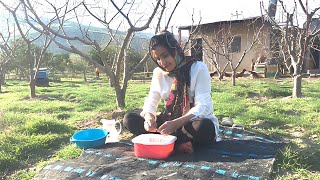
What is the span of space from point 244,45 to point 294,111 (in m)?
9.62

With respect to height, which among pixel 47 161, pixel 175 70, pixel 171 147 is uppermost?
pixel 175 70

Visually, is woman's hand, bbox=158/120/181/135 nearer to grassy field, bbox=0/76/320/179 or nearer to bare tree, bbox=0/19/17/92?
grassy field, bbox=0/76/320/179

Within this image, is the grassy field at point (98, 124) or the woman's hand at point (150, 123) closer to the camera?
the grassy field at point (98, 124)

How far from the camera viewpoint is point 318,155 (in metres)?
2.52

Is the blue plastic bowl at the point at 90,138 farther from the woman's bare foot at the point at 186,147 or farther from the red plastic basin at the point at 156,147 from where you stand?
the woman's bare foot at the point at 186,147

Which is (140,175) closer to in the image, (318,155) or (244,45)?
(318,155)

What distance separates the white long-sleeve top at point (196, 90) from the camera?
2.47 m

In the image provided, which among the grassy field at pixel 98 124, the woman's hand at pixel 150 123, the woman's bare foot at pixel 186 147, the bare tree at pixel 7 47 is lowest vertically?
the grassy field at pixel 98 124

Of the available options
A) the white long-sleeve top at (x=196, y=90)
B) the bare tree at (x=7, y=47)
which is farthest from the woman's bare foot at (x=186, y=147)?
the bare tree at (x=7, y=47)

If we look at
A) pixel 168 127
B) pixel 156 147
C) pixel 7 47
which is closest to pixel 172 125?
pixel 168 127

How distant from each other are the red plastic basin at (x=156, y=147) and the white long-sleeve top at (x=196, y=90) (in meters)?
0.28

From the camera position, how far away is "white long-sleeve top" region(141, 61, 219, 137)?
247cm

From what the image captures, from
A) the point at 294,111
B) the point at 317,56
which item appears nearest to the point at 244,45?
the point at 317,56

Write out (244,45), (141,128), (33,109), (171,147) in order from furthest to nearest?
(244,45), (33,109), (141,128), (171,147)
